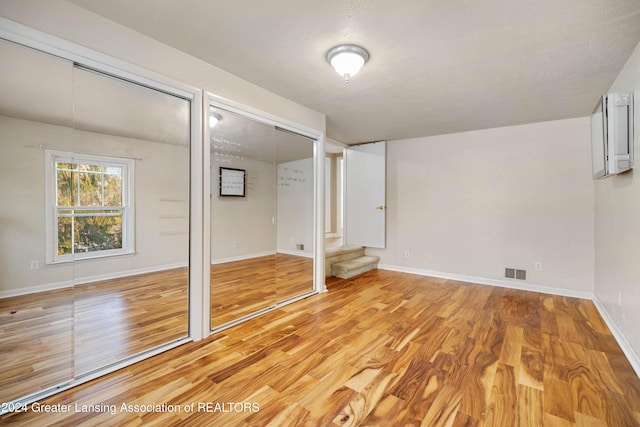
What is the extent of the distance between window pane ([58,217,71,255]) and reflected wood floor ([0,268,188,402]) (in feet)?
0.97

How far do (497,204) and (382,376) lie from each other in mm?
3561

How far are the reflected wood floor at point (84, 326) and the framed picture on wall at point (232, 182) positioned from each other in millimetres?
944

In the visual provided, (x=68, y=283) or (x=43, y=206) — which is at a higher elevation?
(x=43, y=206)

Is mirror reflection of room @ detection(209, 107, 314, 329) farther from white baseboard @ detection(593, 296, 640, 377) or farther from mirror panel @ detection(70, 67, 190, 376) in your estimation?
white baseboard @ detection(593, 296, 640, 377)

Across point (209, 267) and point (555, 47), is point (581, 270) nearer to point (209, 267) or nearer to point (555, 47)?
point (555, 47)

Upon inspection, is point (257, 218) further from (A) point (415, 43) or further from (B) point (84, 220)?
(A) point (415, 43)

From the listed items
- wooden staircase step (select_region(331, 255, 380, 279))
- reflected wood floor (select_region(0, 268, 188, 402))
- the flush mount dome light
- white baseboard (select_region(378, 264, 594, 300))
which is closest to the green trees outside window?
reflected wood floor (select_region(0, 268, 188, 402))

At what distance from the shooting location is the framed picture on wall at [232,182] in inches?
115

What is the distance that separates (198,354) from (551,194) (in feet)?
15.8

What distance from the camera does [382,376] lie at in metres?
1.97

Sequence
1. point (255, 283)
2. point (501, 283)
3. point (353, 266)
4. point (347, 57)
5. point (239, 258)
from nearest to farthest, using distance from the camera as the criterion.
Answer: point (347, 57), point (239, 258), point (255, 283), point (501, 283), point (353, 266)

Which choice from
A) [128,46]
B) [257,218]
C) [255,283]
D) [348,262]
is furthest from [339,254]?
[128,46]

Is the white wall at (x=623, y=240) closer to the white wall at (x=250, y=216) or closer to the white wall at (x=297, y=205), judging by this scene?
the white wall at (x=297, y=205)

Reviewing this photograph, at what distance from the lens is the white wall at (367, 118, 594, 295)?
3.80 m
